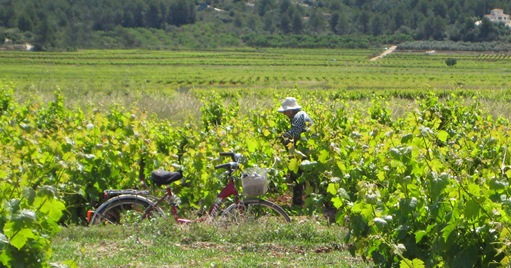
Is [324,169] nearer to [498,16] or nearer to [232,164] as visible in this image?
[232,164]

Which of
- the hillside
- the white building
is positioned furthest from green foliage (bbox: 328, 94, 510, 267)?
the white building

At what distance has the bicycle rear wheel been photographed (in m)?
8.34

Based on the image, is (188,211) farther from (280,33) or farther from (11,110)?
(280,33)

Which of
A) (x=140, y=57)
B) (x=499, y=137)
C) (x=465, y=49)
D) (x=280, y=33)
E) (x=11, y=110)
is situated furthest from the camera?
(x=280, y=33)

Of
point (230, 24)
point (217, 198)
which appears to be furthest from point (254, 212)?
point (230, 24)

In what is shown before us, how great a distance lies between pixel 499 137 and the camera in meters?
8.58

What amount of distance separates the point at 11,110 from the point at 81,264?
9.11 meters

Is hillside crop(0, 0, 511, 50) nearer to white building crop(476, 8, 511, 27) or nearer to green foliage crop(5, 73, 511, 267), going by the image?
white building crop(476, 8, 511, 27)

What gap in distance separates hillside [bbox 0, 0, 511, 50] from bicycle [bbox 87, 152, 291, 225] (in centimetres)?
8289

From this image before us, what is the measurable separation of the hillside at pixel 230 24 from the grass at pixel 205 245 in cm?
8370

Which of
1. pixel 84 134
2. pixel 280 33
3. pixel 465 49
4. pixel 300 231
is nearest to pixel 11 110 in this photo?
pixel 84 134

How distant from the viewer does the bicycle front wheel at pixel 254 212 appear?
8.01 meters

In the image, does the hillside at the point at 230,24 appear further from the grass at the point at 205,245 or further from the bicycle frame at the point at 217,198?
the grass at the point at 205,245

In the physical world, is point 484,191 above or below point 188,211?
above
